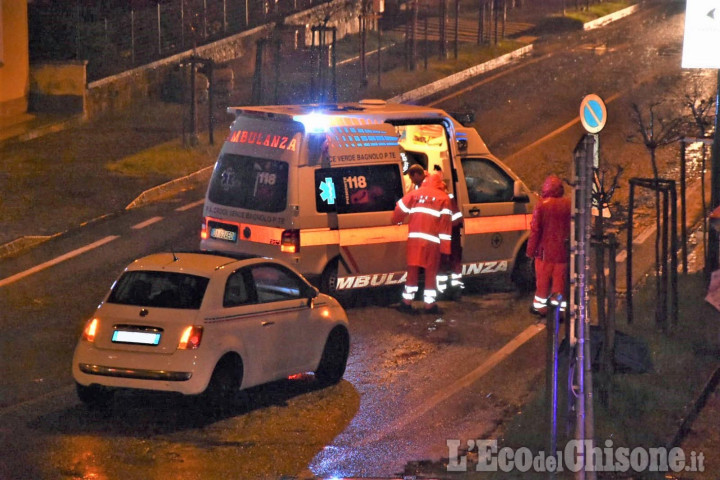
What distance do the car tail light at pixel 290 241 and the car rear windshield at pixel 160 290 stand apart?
3.21 metres

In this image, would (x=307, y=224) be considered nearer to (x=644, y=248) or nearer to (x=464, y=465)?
(x=464, y=465)

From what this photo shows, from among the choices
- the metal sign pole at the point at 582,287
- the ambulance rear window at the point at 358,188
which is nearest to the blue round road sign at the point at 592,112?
the metal sign pole at the point at 582,287

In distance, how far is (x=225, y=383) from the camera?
9969 mm

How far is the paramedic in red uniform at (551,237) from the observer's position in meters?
13.3

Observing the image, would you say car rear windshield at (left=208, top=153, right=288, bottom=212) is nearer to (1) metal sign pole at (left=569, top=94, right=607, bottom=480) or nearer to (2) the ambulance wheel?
(2) the ambulance wheel

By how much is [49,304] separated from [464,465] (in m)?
6.69

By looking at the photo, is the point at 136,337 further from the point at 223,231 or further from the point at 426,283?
the point at 426,283

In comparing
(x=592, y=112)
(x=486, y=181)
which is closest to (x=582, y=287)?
(x=592, y=112)

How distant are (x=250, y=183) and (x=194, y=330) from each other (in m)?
4.20

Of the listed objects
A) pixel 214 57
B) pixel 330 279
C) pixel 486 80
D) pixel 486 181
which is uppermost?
pixel 214 57

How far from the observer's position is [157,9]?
2856cm

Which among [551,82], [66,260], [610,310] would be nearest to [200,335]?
[610,310]

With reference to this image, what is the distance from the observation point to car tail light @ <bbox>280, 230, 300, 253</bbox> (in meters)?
13.3

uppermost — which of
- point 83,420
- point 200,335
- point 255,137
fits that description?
point 255,137
